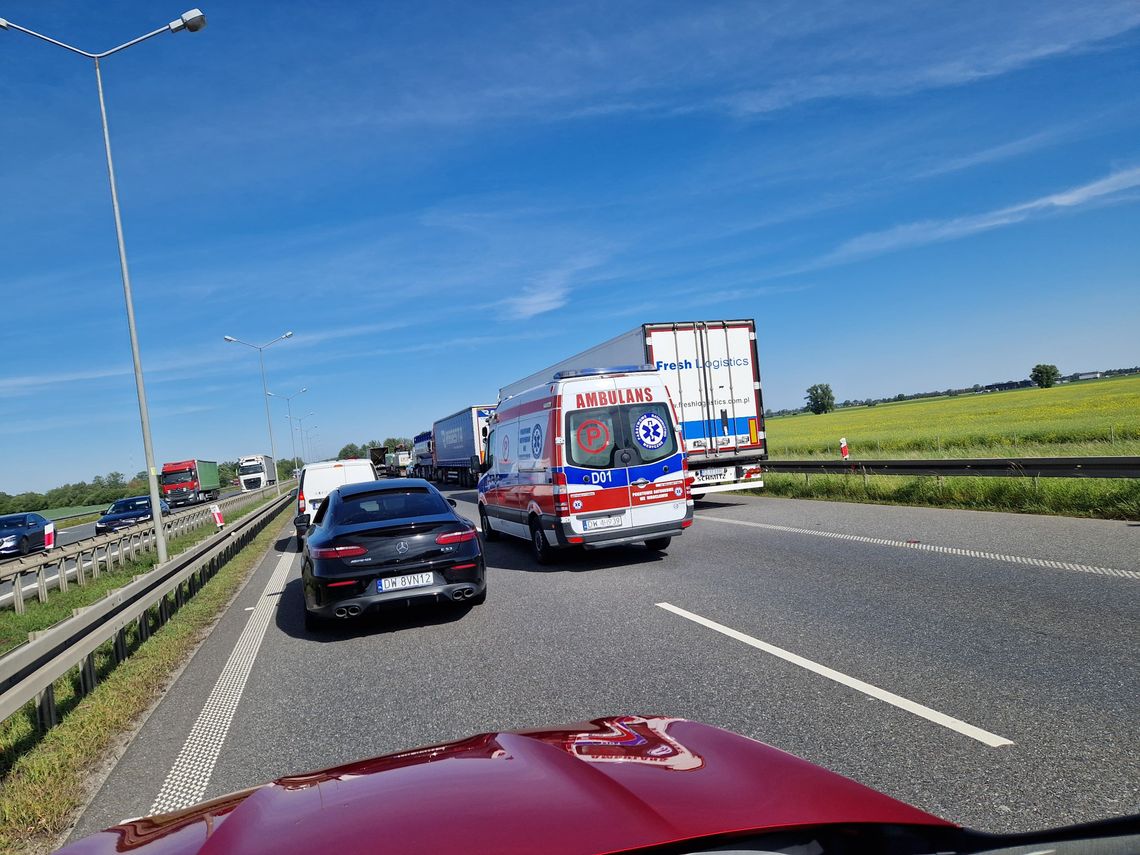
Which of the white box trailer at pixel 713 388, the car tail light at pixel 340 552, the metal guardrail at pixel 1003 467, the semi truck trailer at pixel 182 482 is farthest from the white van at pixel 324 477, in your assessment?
the semi truck trailer at pixel 182 482

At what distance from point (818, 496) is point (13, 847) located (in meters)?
16.9

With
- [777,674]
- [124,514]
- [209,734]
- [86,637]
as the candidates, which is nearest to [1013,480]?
[777,674]

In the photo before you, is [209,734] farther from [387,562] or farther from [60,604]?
[60,604]

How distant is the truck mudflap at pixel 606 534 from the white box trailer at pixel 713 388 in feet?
18.4

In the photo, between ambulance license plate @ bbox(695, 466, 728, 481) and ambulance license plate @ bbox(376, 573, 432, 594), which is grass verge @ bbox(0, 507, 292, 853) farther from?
ambulance license plate @ bbox(695, 466, 728, 481)

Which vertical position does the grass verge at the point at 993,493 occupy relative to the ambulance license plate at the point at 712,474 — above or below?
below

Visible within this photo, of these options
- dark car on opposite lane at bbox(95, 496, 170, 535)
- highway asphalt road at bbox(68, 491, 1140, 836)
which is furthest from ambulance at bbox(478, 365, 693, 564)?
→ dark car on opposite lane at bbox(95, 496, 170, 535)

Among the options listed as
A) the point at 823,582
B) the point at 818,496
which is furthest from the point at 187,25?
the point at 818,496

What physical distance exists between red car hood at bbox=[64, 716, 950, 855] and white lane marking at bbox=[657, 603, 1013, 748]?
7.73ft

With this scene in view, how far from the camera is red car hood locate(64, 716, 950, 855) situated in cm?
162

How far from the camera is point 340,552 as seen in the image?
7766 millimetres

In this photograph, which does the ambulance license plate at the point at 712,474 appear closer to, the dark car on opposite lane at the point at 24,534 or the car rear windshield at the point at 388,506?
the car rear windshield at the point at 388,506

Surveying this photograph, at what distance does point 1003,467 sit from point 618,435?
7.67 metres

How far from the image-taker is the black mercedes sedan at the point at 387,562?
7.69 metres
